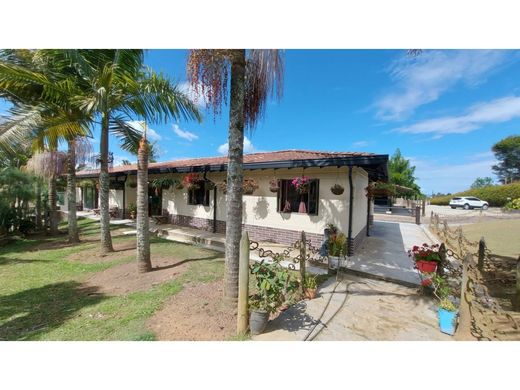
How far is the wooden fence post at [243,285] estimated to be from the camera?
309 cm

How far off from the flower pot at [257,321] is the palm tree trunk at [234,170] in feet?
2.71

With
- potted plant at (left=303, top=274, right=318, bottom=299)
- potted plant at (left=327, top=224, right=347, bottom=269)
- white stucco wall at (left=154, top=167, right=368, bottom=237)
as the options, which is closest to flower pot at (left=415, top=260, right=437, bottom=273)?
potted plant at (left=327, top=224, right=347, bottom=269)

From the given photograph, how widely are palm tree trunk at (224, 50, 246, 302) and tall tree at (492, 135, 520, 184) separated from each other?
73.1 metres

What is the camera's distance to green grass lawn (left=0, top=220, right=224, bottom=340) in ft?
11.3

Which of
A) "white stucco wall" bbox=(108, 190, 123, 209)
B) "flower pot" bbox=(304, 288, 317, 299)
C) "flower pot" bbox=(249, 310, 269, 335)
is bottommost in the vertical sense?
Answer: "flower pot" bbox=(304, 288, 317, 299)

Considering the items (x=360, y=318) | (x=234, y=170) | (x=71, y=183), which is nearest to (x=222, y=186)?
(x=234, y=170)

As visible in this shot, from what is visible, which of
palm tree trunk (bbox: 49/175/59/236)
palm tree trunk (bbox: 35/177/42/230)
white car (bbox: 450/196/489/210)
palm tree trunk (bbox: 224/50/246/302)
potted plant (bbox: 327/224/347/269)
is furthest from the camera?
white car (bbox: 450/196/489/210)

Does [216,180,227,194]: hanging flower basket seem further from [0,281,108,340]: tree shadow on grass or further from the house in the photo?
[0,281,108,340]: tree shadow on grass

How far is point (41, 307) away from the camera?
432cm

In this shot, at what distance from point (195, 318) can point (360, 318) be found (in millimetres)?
2669

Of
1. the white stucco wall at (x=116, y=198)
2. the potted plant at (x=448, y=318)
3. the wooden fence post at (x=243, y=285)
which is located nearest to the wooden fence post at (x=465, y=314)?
the potted plant at (x=448, y=318)

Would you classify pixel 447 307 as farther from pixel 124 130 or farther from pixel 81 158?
pixel 81 158

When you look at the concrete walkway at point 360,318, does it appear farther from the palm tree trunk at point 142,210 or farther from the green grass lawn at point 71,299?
the palm tree trunk at point 142,210

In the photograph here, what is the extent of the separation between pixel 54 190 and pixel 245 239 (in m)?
12.6
